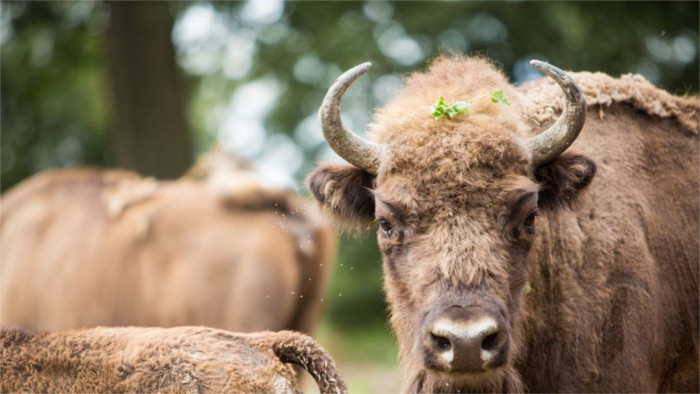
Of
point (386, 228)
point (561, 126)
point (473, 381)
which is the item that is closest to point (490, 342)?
point (473, 381)

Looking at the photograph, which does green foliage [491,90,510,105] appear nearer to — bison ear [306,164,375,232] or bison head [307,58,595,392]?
bison head [307,58,595,392]

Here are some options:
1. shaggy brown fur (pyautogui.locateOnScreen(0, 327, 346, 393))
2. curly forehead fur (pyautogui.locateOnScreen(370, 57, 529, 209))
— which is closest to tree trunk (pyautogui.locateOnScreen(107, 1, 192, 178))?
curly forehead fur (pyautogui.locateOnScreen(370, 57, 529, 209))

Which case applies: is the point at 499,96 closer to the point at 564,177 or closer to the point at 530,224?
the point at 564,177

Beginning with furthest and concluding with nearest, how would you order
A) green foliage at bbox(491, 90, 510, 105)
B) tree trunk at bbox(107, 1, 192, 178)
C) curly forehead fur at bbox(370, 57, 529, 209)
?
tree trunk at bbox(107, 1, 192, 178), green foliage at bbox(491, 90, 510, 105), curly forehead fur at bbox(370, 57, 529, 209)

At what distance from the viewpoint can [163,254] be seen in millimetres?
10469

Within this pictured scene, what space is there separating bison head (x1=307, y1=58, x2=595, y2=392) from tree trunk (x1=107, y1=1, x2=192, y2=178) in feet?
32.3

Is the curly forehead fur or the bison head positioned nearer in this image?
the bison head

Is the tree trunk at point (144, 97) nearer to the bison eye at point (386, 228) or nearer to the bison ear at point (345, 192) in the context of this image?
the bison ear at point (345, 192)

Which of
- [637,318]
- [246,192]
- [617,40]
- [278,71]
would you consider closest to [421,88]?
[637,318]

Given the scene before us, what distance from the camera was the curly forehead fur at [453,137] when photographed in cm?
495

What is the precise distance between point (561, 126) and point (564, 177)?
0.32 m

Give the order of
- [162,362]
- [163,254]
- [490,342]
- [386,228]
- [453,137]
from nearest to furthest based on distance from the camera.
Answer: [162,362]
[490,342]
[453,137]
[386,228]
[163,254]

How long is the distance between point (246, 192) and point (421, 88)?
4.83 metres

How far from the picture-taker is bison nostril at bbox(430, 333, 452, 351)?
460cm
